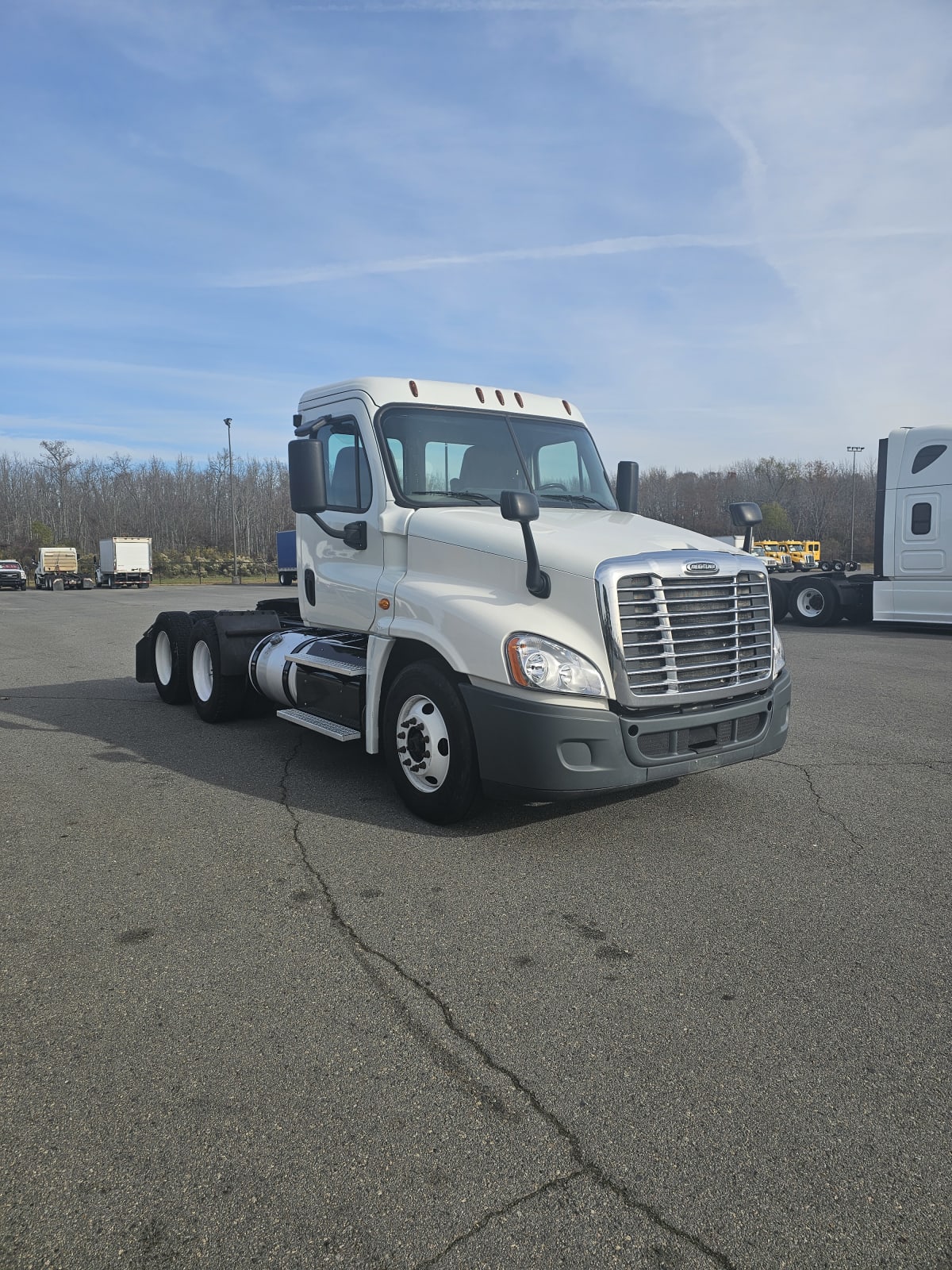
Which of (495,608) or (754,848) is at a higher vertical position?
(495,608)

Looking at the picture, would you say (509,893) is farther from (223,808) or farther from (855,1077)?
(223,808)

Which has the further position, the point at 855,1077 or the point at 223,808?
the point at 223,808

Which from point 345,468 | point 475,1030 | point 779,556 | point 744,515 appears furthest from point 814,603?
point 779,556

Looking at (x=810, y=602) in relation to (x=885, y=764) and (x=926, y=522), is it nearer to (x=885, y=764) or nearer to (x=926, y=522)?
(x=926, y=522)

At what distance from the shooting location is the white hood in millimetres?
4938

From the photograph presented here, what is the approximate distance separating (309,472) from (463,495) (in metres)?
1.02

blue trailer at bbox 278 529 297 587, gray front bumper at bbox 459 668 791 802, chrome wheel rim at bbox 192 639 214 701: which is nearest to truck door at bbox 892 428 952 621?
blue trailer at bbox 278 529 297 587

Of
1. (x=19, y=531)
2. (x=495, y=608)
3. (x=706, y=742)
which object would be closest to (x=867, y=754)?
(x=706, y=742)

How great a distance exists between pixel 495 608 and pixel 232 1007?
2.43 meters

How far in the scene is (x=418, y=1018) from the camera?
317 cm

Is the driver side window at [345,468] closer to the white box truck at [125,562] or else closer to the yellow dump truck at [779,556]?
the white box truck at [125,562]

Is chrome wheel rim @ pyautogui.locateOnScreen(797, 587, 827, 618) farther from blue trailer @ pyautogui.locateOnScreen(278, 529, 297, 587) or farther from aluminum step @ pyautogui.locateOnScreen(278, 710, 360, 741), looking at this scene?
aluminum step @ pyautogui.locateOnScreen(278, 710, 360, 741)

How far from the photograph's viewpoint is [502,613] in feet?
16.0

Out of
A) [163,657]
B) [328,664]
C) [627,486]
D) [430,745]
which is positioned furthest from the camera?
[163,657]
